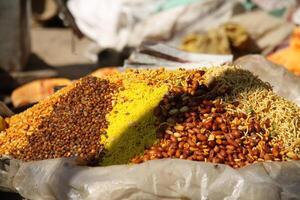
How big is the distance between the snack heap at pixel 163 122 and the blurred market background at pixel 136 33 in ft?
6.74

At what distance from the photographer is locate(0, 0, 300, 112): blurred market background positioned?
6.07 metres

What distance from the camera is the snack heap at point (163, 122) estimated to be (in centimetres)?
285

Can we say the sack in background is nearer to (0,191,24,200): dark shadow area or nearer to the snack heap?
the snack heap

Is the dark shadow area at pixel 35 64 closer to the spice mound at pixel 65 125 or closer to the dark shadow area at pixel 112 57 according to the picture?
the dark shadow area at pixel 112 57

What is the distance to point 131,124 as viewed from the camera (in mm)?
2975

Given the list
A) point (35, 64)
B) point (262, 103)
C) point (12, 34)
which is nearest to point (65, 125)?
point (262, 103)

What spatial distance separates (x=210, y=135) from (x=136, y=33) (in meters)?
4.14

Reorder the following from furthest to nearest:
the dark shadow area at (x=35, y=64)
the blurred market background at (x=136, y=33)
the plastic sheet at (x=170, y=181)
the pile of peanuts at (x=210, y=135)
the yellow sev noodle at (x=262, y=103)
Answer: the dark shadow area at (x=35, y=64) < the blurred market background at (x=136, y=33) < the yellow sev noodle at (x=262, y=103) < the pile of peanuts at (x=210, y=135) < the plastic sheet at (x=170, y=181)

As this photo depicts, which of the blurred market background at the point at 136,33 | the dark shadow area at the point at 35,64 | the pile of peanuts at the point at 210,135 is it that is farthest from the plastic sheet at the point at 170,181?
the dark shadow area at the point at 35,64

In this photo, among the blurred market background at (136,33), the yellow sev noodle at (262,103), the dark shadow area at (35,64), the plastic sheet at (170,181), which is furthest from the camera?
the dark shadow area at (35,64)

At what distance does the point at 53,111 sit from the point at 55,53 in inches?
174

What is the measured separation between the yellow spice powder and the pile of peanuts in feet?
0.17

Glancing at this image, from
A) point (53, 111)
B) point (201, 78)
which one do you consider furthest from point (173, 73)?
point (53, 111)

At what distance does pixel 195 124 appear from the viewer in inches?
116
